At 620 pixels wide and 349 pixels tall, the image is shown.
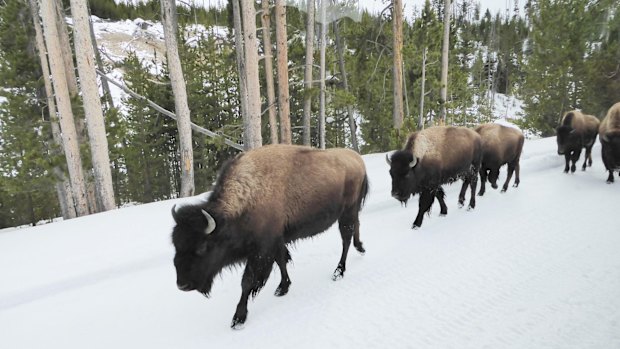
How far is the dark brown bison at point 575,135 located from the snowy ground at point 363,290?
10.7 feet

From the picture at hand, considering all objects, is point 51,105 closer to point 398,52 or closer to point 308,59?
point 308,59

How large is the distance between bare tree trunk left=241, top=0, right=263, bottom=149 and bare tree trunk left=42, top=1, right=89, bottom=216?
493cm

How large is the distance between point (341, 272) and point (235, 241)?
5.36 feet

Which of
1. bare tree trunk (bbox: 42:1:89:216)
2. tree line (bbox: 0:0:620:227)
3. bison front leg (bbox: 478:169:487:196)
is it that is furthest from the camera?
tree line (bbox: 0:0:620:227)

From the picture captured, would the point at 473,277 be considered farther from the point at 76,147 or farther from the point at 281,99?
the point at 76,147

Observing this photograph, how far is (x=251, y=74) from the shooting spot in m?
8.26

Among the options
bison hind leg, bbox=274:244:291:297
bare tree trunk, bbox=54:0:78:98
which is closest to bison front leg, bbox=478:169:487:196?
bison hind leg, bbox=274:244:291:297

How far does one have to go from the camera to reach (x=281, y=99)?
455 inches

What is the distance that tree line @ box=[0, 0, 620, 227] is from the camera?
9.48m

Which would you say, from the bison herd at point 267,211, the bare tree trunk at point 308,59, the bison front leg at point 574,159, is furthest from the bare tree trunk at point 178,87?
the bison front leg at point 574,159

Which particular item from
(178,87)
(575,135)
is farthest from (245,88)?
(575,135)

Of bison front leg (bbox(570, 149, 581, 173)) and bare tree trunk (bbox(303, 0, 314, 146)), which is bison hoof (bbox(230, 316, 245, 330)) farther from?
bare tree trunk (bbox(303, 0, 314, 146))

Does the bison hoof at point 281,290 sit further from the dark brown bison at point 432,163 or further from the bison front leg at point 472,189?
the bison front leg at point 472,189

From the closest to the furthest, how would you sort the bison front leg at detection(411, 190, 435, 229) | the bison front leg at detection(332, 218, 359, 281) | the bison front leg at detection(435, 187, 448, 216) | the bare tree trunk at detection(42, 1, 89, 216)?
the bison front leg at detection(332, 218, 359, 281) < the bison front leg at detection(411, 190, 435, 229) < the bison front leg at detection(435, 187, 448, 216) < the bare tree trunk at detection(42, 1, 89, 216)
